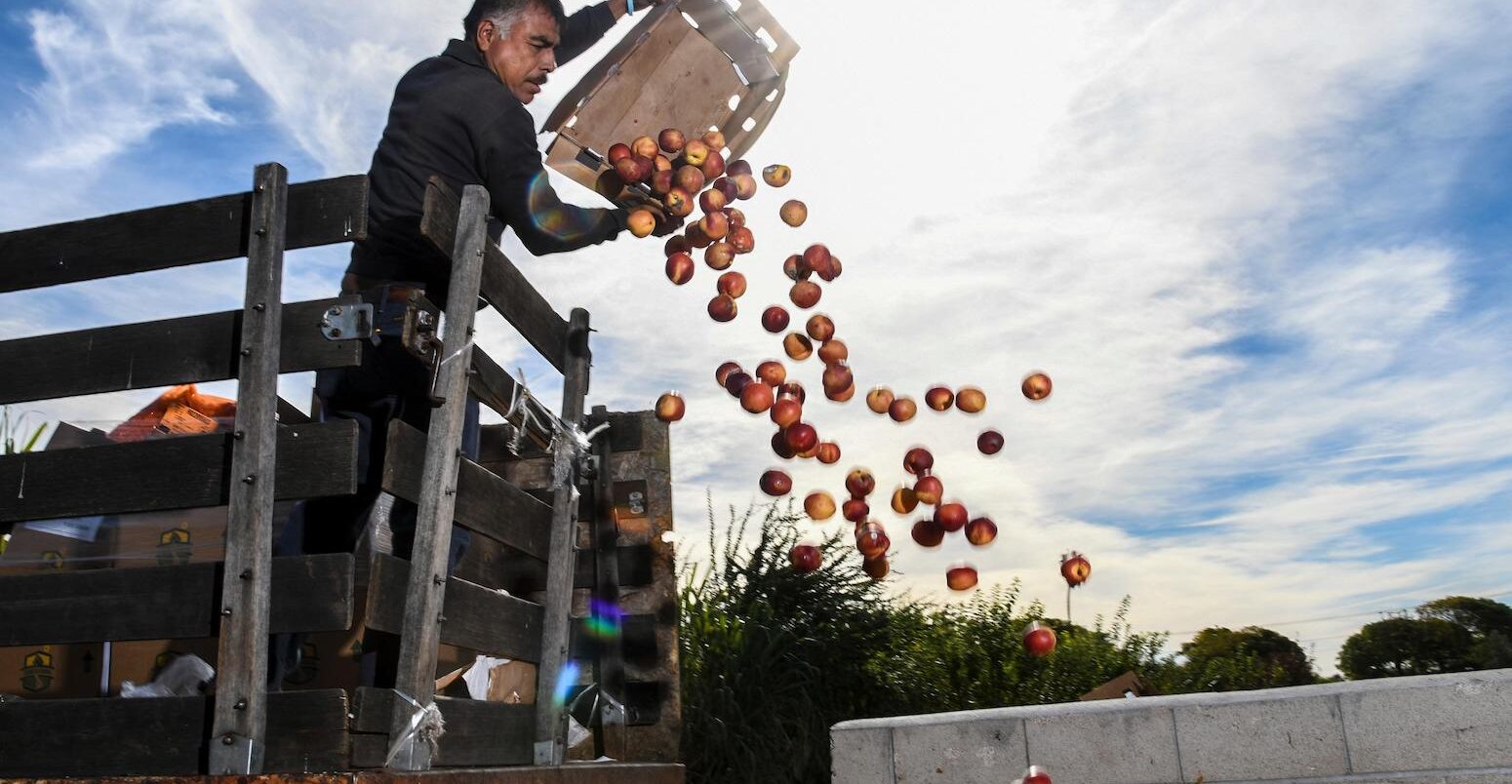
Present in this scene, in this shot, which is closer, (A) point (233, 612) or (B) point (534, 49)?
(A) point (233, 612)

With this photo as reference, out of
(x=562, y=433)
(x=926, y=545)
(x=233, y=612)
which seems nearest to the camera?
(x=233, y=612)

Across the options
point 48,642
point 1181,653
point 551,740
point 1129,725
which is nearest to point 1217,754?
point 1129,725

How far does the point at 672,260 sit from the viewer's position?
16.3 ft

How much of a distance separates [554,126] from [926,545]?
2.63 metres

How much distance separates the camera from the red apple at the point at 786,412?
17.5ft

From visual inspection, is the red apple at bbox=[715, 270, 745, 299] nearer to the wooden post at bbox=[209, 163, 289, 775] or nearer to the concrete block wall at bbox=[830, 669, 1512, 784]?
the concrete block wall at bbox=[830, 669, 1512, 784]

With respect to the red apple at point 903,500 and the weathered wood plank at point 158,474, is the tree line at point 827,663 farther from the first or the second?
the weathered wood plank at point 158,474

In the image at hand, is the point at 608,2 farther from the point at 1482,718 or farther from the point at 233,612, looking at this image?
the point at 1482,718

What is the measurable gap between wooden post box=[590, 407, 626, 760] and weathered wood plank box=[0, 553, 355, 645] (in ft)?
6.59

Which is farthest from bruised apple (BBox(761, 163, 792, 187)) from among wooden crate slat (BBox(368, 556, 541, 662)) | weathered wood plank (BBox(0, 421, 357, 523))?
weathered wood plank (BBox(0, 421, 357, 523))

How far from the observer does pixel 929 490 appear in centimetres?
539

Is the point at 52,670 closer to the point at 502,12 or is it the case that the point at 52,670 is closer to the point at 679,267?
the point at 502,12

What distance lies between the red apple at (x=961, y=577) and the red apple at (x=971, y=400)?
2.98 ft

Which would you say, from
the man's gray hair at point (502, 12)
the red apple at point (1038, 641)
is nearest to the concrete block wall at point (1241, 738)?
the red apple at point (1038, 641)
